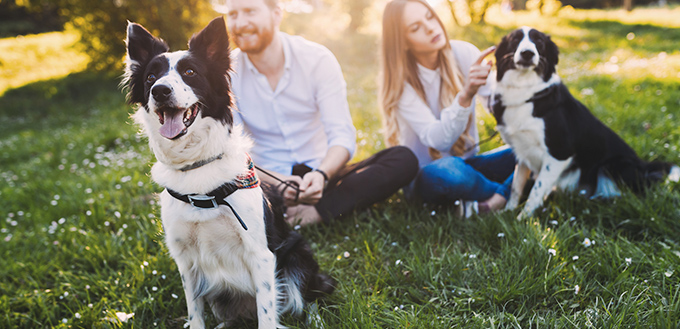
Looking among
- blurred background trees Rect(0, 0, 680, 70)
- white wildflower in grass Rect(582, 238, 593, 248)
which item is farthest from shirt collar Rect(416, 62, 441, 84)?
blurred background trees Rect(0, 0, 680, 70)

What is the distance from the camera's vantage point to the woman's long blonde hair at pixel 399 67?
122 inches

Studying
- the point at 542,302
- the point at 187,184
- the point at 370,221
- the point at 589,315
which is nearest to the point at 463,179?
the point at 370,221

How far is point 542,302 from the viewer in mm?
2049

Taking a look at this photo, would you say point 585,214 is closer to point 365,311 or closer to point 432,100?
point 432,100

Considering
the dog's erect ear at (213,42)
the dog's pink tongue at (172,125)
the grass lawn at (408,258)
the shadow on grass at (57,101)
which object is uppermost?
the dog's erect ear at (213,42)

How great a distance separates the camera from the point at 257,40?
2.77 metres

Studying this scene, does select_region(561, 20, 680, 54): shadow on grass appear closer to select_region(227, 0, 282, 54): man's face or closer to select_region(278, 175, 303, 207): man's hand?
select_region(227, 0, 282, 54): man's face

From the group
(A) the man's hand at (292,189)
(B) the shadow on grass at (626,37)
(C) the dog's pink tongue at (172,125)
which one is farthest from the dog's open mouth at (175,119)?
(B) the shadow on grass at (626,37)

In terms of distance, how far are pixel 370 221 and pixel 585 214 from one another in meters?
1.47

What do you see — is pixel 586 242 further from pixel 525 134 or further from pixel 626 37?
pixel 626 37

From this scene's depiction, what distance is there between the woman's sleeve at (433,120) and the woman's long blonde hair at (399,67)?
69 mm

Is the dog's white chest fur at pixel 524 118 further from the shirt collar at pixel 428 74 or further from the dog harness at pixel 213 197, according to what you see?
the dog harness at pixel 213 197

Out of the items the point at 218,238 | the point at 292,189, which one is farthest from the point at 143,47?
the point at 292,189

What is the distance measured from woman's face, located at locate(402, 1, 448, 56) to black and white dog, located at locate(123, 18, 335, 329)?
5.21ft
